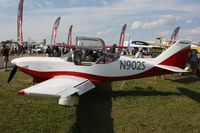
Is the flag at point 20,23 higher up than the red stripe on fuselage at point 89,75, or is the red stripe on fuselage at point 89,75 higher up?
the flag at point 20,23

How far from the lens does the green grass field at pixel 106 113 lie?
18.4 ft

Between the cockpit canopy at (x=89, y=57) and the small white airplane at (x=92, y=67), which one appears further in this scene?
the cockpit canopy at (x=89, y=57)

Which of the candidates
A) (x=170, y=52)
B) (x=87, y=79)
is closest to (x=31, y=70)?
(x=87, y=79)

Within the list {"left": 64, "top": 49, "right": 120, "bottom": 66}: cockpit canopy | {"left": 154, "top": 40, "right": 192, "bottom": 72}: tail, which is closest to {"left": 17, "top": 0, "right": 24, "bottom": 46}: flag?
{"left": 64, "top": 49, "right": 120, "bottom": 66}: cockpit canopy

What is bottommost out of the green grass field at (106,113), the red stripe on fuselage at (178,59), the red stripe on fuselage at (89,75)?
the green grass field at (106,113)

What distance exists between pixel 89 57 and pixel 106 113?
259 cm

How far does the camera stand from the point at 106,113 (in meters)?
6.73

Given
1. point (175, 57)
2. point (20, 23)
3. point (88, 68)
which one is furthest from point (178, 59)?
point (20, 23)

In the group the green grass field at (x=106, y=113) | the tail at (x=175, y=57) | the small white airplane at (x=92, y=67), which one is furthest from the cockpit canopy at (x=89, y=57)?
the tail at (x=175, y=57)

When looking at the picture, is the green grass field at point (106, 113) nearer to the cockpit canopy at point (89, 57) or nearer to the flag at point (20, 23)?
the cockpit canopy at point (89, 57)

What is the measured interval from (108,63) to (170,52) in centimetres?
243

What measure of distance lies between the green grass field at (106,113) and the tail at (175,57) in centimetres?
105

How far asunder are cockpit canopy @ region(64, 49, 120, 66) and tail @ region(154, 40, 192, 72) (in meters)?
1.79

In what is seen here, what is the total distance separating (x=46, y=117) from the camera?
6129 millimetres
